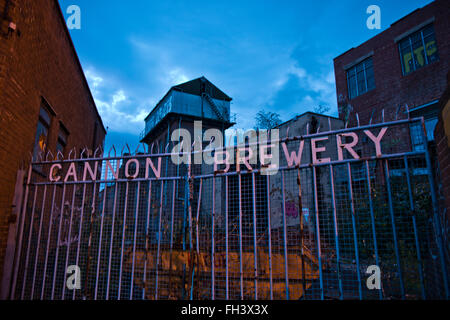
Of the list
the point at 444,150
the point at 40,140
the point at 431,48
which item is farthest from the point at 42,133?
the point at 431,48

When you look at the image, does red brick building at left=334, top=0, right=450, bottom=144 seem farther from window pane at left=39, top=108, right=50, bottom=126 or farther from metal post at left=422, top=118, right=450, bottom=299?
window pane at left=39, top=108, right=50, bottom=126

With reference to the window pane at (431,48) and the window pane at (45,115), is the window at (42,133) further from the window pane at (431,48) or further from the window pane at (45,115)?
the window pane at (431,48)

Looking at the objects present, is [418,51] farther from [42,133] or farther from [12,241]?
[12,241]

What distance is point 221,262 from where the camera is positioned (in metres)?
5.12

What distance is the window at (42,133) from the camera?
6.26 metres

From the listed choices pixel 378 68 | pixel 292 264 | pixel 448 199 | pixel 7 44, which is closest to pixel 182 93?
pixel 378 68

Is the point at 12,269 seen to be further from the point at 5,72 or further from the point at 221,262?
the point at 221,262

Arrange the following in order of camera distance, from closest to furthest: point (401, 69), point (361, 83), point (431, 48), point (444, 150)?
1. point (444, 150)
2. point (431, 48)
3. point (401, 69)
4. point (361, 83)

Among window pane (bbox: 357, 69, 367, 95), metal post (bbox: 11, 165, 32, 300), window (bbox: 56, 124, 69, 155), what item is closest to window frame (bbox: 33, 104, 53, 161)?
window (bbox: 56, 124, 69, 155)

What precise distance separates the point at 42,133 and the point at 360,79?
16.9 m

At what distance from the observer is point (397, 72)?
14516 millimetres

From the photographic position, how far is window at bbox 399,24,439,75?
13133mm
